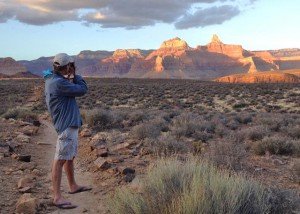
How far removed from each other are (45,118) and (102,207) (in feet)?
52.5

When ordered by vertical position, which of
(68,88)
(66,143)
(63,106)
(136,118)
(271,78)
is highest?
(68,88)

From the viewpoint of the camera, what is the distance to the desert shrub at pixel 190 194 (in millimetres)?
4023

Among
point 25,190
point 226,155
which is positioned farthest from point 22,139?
point 226,155

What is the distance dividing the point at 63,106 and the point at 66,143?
494mm

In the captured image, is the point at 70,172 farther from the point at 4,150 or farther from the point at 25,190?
the point at 4,150

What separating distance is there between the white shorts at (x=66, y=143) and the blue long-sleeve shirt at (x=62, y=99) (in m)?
0.07

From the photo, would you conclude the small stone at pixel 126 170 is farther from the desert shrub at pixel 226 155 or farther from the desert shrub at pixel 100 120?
the desert shrub at pixel 100 120

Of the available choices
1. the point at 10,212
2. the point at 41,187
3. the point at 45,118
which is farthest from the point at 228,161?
the point at 45,118

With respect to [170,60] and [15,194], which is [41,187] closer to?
[15,194]

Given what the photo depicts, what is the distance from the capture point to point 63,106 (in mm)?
5812

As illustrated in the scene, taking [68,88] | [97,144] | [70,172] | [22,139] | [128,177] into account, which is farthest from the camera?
[22,139]

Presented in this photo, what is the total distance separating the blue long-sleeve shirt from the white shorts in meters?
0.07

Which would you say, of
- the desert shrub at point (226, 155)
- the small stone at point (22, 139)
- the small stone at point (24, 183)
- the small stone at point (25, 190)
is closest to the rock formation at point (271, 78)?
the small stone at point (22, 139)

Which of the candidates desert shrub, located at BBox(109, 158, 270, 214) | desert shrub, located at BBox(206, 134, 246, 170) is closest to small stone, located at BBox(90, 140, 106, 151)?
desert shrub, located at BBox(206, 134, 246, 170)
